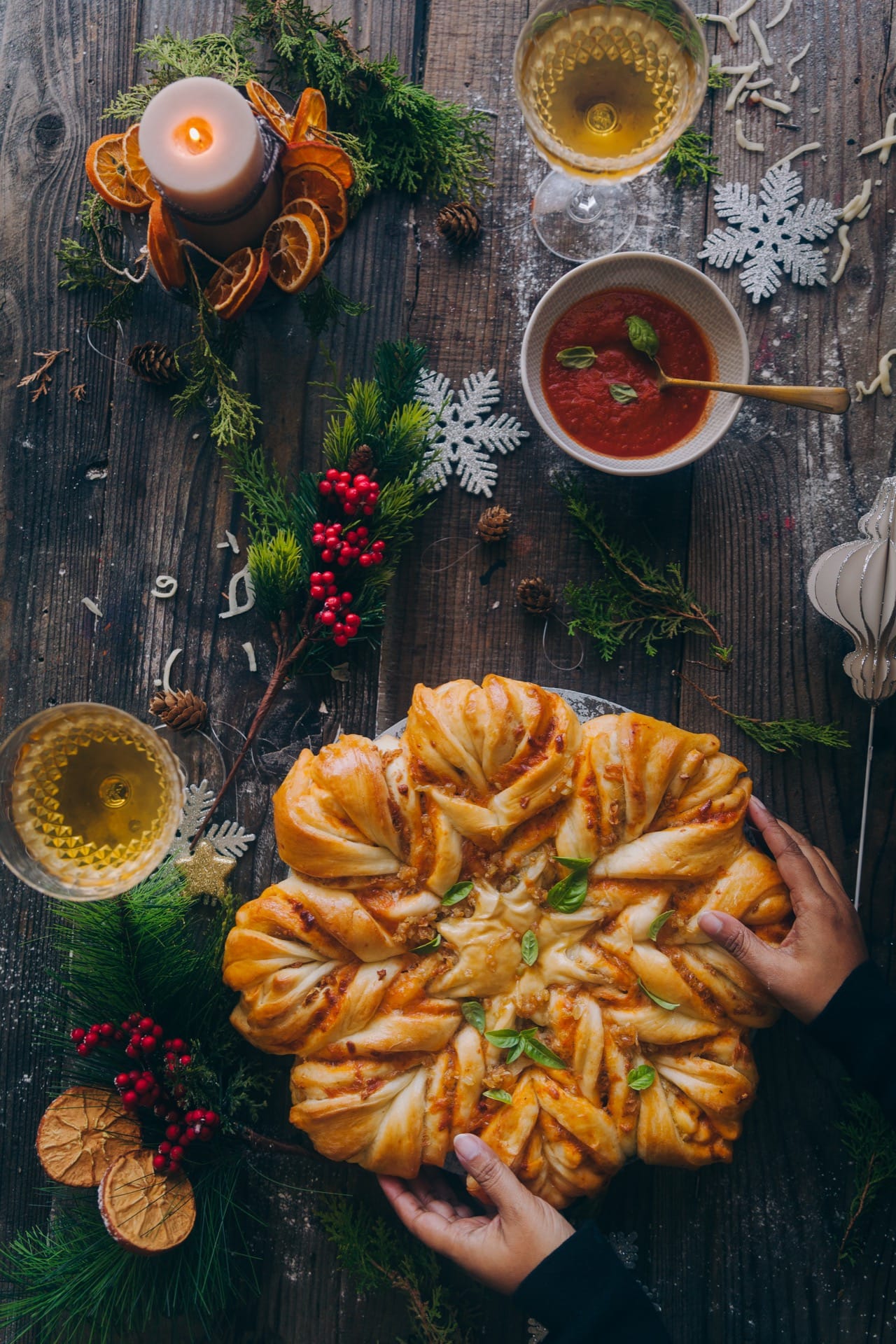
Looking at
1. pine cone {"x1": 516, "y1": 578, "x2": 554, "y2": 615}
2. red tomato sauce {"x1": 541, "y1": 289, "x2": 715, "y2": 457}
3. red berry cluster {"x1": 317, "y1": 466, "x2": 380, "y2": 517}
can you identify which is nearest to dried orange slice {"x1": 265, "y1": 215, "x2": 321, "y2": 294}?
red berry cluster {"x1": 317, "y1": 466, "x2": 380, "y2": 517}

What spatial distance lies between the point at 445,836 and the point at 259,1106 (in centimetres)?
70

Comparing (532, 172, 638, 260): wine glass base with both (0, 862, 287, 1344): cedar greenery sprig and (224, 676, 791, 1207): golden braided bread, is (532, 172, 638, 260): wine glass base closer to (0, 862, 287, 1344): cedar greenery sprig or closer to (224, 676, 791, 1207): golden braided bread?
(224, 676, 791, 1207): golden braided bread

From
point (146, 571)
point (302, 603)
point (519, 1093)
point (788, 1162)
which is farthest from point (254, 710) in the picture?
point (788, 1162)

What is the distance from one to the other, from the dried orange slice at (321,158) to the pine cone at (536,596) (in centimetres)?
86

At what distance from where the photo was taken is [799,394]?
1.70 meters

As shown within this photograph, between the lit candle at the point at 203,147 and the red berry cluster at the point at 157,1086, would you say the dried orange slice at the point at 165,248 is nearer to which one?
the lit candle at the point at 203,147

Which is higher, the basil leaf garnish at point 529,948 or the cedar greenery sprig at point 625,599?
the cedar greenery sprig at point 625,599

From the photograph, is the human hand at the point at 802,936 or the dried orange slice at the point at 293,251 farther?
the dried orange slice at the point at 293,251

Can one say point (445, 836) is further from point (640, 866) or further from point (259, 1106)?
point (259, 1106)

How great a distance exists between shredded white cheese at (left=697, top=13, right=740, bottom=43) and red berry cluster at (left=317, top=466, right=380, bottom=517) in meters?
1.22

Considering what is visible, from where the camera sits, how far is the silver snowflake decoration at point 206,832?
187 cm

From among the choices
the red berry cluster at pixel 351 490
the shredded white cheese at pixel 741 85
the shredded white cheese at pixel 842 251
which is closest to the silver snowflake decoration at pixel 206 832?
the red berry cluster at pixel 351 490

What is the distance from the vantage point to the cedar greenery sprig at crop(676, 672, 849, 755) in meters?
1.86

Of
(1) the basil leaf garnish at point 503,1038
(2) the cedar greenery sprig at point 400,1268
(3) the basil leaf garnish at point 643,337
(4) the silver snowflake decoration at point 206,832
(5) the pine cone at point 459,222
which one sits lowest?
(2) the cedar greenery sprig at point 400,1268
